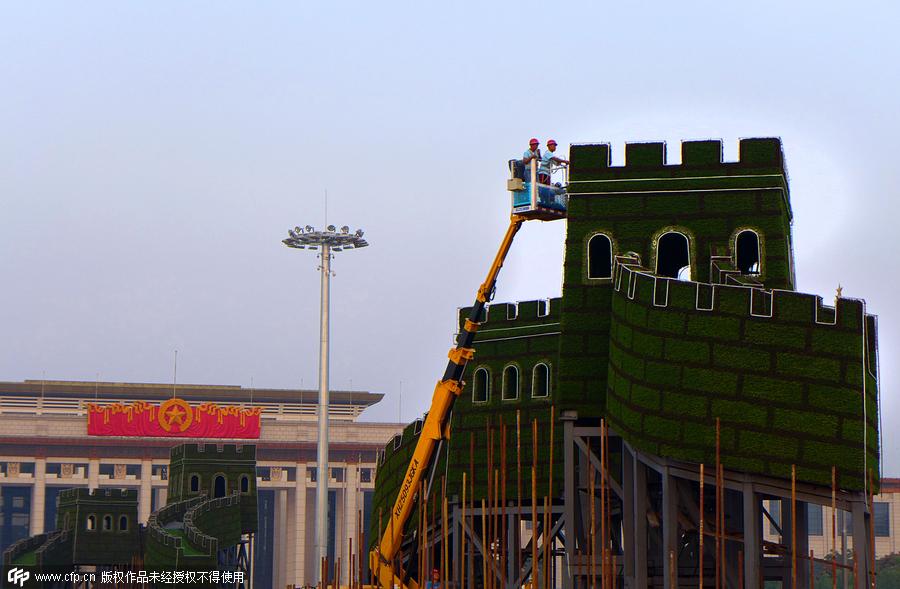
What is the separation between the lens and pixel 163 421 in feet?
433

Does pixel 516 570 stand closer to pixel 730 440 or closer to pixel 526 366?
pixel 526 366

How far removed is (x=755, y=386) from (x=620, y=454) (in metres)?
8.04

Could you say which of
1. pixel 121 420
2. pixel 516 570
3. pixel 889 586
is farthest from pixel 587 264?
pixel 121 420

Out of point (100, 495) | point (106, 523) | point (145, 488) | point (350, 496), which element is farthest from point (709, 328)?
point (145, 488)

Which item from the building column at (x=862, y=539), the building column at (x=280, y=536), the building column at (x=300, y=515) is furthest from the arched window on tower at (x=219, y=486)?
the building column at (x=280, y=536)

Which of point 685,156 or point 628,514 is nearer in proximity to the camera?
point 628,514

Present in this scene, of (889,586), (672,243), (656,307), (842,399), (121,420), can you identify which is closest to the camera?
(842,399)

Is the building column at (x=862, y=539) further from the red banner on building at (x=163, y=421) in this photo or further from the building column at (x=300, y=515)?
the building column at (x=300, y=515)

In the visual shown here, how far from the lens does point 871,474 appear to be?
3484 centimetres

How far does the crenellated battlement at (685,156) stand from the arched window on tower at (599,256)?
195cm

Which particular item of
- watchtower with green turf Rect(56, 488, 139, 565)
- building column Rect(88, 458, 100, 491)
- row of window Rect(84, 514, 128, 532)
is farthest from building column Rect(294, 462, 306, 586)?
row of window Rect(84, 514, 128, 532)

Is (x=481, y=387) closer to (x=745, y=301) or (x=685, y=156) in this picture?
(x=685, y=156)

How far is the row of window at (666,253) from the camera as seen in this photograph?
41.1 m

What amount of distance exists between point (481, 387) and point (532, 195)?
1246cm
